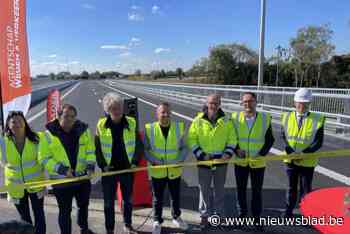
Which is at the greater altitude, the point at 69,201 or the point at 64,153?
the point at 64,153

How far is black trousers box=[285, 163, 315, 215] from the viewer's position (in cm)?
433

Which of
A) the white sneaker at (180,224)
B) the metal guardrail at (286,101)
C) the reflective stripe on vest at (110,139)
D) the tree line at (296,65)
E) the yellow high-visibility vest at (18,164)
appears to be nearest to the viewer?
the yellow high-visibility vest at (18,164)

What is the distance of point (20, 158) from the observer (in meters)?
3.69

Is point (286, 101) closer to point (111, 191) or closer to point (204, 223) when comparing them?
point (204, 223)

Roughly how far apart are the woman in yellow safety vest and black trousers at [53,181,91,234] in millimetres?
226

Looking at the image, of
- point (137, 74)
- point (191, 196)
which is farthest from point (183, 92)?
point (137, 74)

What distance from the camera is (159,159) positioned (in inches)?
169

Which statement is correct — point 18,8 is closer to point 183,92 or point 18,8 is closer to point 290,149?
point 290,149

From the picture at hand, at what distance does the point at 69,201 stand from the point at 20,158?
2.38ft

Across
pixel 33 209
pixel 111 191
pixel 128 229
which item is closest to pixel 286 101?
pixel 128 229

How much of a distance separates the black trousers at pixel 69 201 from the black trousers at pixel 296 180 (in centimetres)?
256

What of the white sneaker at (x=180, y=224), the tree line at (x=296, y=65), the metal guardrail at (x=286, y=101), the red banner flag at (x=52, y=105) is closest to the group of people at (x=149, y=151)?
the white sneaker at (x=180, y=224)

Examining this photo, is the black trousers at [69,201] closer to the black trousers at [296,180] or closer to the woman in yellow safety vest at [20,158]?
the woman in yellow safety vest at [20,158]

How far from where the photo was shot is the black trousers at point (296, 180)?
4.33 m
